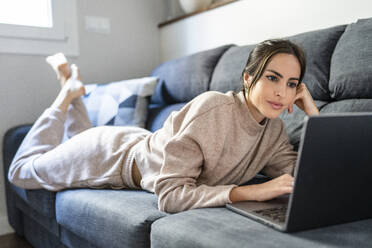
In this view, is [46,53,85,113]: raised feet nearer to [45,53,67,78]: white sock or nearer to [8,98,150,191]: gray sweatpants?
[45,53,67,78]: white sock

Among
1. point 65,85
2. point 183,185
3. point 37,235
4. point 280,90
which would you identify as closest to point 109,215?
point 183,185

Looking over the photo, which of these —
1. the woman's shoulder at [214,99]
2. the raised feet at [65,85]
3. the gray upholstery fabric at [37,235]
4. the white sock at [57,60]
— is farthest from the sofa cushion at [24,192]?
the woman's shoulder at [214,99]

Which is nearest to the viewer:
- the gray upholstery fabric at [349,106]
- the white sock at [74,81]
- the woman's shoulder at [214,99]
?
the woman's shoulder at [214,99]

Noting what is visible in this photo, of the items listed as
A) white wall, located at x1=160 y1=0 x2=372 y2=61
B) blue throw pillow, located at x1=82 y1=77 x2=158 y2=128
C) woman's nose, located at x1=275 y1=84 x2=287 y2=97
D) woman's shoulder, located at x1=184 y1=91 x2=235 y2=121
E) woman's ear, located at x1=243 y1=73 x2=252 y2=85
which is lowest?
blue throw pillow, located at x1=82 y1=77 x2=158 y2=128

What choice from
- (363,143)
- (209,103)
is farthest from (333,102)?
(363,143)

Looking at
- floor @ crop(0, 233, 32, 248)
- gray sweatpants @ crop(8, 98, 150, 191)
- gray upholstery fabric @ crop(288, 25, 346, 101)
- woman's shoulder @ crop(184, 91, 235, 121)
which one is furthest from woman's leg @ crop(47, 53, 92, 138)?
gray upholstery fabric @ crop(288, 25, 346, 101)

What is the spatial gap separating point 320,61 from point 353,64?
145mm

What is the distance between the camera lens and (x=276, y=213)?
0.88 m

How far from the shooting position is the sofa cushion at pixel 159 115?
1.97m

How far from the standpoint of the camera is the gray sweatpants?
4.57 ft

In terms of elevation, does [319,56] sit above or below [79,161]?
above

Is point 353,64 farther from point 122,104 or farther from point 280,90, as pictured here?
point 122,104

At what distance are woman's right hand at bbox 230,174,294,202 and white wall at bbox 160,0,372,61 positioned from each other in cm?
97

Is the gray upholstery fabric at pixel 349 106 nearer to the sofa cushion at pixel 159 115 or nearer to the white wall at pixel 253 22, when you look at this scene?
the white wall at pixel 253 22
